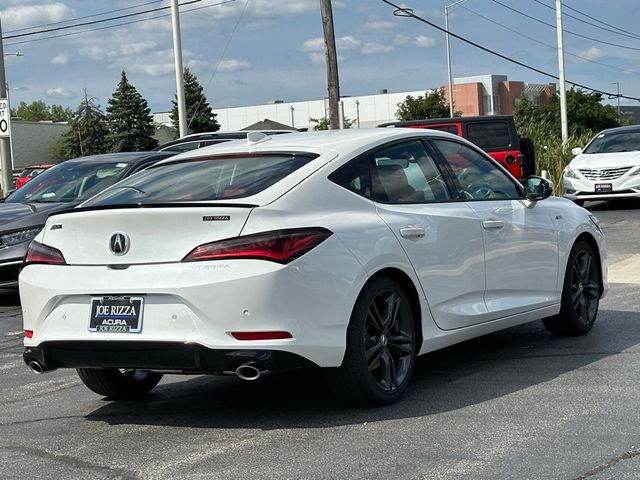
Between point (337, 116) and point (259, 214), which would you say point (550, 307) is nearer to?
point (259, 214)

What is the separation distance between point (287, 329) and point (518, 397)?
5.25 ft

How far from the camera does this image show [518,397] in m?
5.81

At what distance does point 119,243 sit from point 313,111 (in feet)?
315

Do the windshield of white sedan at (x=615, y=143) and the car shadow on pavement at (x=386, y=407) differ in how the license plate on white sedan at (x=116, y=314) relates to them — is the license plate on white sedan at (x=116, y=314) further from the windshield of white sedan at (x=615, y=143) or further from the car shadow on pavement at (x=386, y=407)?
the windshield of white sedan at (x=615, y=143)

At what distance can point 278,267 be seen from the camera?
4.97 m

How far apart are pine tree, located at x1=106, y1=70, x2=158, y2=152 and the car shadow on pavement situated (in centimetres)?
7534

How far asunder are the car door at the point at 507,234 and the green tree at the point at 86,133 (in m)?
74.1

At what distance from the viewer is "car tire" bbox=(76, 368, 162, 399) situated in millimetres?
6109

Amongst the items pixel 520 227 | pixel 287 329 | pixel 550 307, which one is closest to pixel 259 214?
pixel 287 329

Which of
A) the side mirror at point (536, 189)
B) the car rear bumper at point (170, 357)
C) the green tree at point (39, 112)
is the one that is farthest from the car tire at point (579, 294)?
the green tree at point (39, 112)

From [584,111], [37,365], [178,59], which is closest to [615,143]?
[178,59]

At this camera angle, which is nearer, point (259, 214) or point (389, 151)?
point (259, 214)

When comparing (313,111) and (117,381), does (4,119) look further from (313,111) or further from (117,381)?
(313,111)

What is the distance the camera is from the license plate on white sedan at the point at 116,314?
5121 mm
